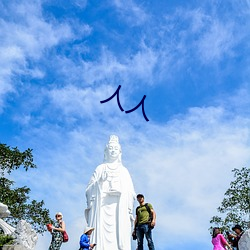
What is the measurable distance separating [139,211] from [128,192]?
12.1 feet

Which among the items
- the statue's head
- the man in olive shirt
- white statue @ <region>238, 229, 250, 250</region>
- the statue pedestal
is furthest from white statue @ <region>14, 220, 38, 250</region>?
white statue @ <region>238, 229, 250, 250</region>

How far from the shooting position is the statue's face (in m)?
15.8

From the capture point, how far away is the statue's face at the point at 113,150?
51.8 feet

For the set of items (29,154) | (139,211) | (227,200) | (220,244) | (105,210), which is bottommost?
(220,244)

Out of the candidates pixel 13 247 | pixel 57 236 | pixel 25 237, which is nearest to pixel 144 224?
pixel 57 236

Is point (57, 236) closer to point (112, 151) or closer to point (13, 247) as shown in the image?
point (13, 247)

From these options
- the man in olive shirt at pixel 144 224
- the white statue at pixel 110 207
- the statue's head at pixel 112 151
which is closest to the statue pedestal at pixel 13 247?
the man in olive shirt at pixel 144 224

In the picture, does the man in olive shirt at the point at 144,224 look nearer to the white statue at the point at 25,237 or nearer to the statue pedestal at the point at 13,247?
the white statue at the point at 25,237

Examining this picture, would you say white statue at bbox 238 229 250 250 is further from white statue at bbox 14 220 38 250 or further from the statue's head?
the statue's head

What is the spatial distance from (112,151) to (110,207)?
6.28 ft

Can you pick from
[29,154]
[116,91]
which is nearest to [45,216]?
[29,154]

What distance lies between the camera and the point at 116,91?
13664mm

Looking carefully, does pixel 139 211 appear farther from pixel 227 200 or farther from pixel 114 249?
pixel 227 200

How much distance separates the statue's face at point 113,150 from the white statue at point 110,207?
1.20 feet
